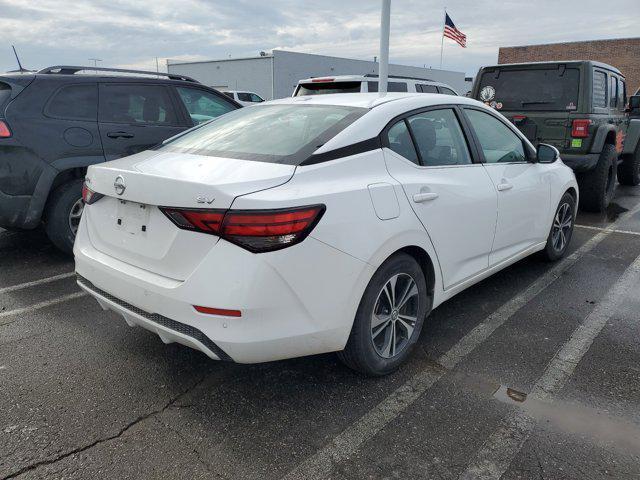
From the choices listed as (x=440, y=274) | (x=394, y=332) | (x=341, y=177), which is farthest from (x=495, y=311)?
(x=341, y=177)

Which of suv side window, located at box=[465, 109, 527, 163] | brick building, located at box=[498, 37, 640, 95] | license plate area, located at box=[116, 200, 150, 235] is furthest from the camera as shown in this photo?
brick building, located at box=[498, 37, 640, 95]

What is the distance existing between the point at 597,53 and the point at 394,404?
40.4m

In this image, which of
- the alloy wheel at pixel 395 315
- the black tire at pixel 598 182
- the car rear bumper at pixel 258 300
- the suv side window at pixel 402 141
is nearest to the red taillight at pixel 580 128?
the black tire at pixel 598 182

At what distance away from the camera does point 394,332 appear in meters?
2.90

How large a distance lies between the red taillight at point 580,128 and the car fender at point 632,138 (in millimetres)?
2725

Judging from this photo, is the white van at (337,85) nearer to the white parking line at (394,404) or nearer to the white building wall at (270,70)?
the white parking line at (394,404)

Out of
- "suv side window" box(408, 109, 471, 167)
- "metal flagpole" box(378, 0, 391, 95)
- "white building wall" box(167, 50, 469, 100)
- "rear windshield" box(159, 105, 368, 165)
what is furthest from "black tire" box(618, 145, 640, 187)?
"white building wall" box(167, 50, 469, 100)

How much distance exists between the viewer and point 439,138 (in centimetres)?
329

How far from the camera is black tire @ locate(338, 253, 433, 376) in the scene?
2.60 metres

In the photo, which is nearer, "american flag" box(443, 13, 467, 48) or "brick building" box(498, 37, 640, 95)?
"american flag" box(443, 13, 467, 48)

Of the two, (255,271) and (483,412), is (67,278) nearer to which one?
(255,271)

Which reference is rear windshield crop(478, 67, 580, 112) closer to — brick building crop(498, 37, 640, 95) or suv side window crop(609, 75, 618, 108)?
suv side window crop(609, 75, 618, 108)

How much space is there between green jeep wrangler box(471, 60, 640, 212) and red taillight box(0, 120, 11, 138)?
20.0 ft

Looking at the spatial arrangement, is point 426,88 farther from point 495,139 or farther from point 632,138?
point 495,139
